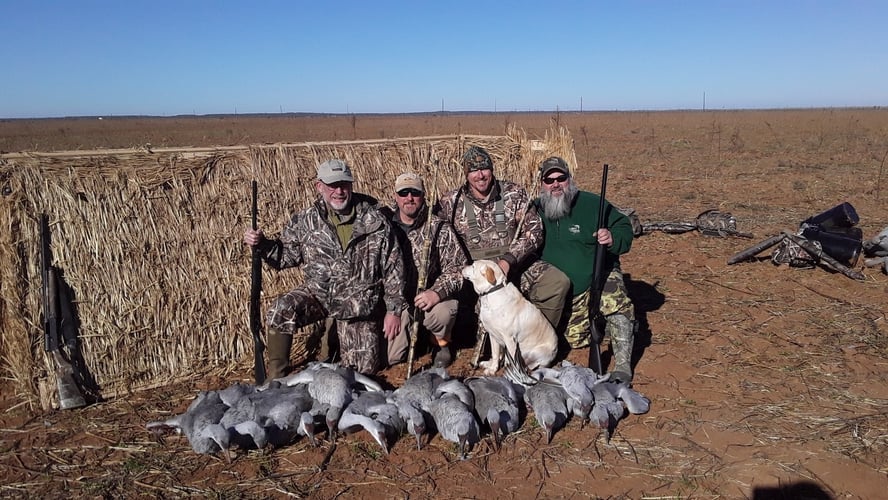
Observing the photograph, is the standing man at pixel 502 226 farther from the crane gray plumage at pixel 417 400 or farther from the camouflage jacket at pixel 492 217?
the crane gray plumage at pixel 417 400

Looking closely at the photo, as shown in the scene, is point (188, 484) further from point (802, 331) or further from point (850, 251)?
point (850, 251)

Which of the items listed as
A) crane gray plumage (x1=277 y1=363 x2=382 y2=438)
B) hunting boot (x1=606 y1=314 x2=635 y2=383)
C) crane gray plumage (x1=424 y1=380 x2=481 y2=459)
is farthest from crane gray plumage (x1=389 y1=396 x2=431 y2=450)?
hunting boot (x1=606 y1=314 x2=635 y2=383)

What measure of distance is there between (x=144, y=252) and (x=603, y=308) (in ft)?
14.2

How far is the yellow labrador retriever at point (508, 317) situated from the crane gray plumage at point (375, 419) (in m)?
1.29

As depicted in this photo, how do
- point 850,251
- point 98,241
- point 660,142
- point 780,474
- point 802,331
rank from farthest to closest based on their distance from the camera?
point 660,142 → point 850,251 → point 802,331 → point 98,241 → point 780,474

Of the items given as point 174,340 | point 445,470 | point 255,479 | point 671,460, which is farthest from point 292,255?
point 671,460

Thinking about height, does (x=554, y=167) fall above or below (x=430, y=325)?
above

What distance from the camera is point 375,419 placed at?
4.67 meters

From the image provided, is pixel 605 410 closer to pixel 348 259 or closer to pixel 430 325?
pixel 430 325

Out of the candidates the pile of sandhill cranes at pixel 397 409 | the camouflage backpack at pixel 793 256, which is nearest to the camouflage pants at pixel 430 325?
the pile of sandhill cranes at pixel 397 409

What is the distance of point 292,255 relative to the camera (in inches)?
230

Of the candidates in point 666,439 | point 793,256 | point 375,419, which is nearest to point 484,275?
point 375,419

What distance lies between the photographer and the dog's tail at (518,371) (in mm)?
5204

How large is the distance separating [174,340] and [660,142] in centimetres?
2661
